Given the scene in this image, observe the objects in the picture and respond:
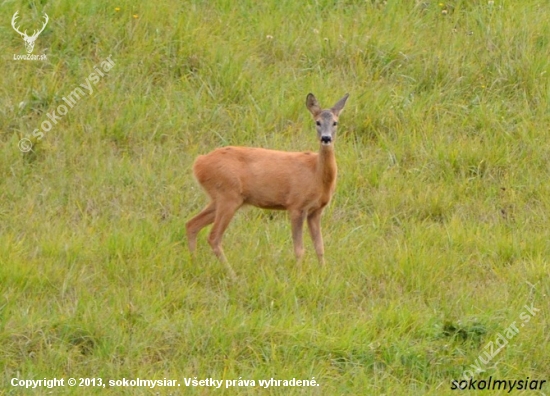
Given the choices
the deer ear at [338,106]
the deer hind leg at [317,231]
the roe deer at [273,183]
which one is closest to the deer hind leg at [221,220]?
the roe deer at [273,183]

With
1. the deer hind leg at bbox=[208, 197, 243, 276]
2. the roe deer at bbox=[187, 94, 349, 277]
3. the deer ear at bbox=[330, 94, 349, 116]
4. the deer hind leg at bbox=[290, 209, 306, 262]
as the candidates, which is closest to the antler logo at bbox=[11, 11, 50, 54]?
the roe deer at bbox=[187, 94, 349, 277]

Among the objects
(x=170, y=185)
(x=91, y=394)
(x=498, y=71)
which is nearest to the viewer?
(x=91, y=394)

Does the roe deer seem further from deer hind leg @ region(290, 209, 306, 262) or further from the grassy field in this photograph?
the grassy field

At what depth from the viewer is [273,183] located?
982cm

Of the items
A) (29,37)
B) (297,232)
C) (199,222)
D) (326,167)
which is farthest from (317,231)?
(29,37)

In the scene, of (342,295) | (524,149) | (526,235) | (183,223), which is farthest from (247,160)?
(524,149)

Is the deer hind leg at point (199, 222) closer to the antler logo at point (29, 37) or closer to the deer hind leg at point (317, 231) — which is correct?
the deer hind leg at point (317, 231)

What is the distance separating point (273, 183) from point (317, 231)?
54 cm

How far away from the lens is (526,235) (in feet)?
33.5

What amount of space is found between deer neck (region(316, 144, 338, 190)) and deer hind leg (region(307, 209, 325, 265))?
11.2 inches

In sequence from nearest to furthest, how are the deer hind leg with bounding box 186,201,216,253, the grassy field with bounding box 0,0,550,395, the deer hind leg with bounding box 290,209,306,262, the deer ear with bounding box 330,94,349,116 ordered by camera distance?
1. the grassy field with bounding box 0,0,550,395
2. the deer hind leg with bounding box 290,209,306,262
3. the deer ear with bounding box 330,94,349,116
4. the deer hind leg with bounding box 186,201,216,253

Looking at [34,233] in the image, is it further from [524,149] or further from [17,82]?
[524,149]

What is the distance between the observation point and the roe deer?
9734 millimetres

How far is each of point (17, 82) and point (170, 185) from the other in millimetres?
2393
